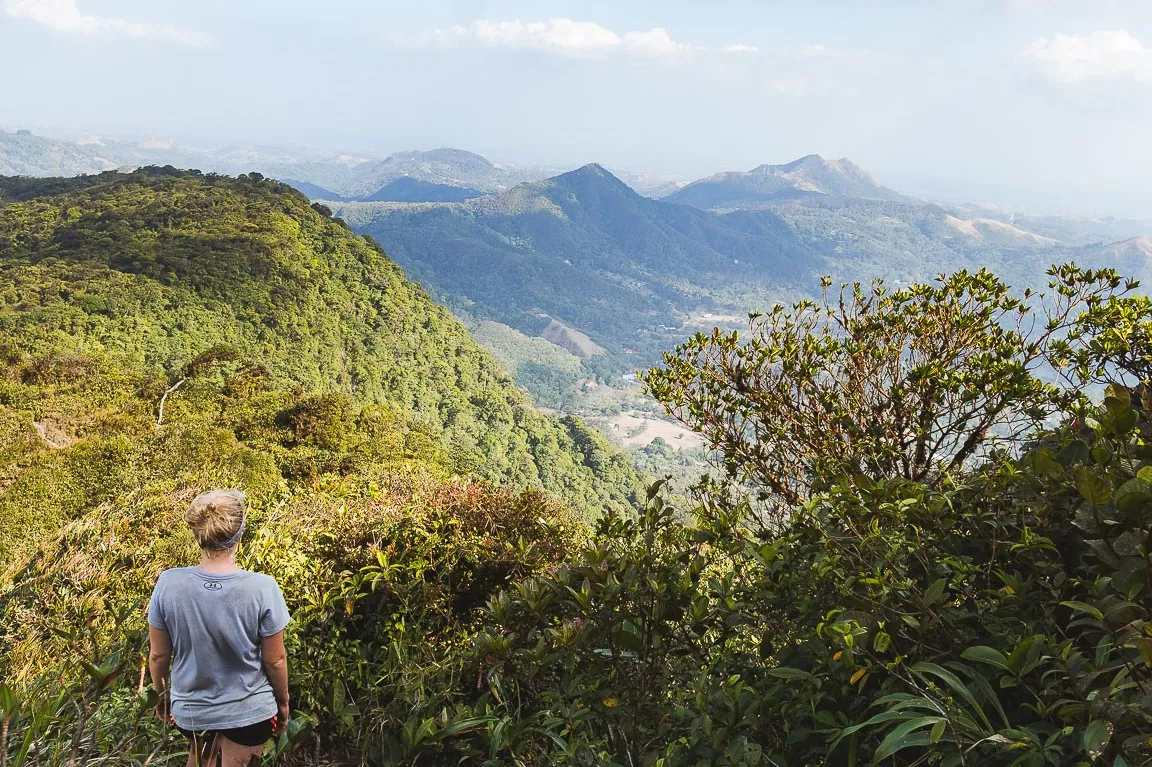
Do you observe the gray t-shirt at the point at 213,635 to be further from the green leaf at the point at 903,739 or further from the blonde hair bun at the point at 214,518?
the green leaf at the point at 903,739

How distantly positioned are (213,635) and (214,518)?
319mm

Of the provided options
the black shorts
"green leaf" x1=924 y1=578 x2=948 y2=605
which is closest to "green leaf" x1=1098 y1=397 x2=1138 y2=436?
"green leaf" x1=924 y1=578 x2=948 y2=605

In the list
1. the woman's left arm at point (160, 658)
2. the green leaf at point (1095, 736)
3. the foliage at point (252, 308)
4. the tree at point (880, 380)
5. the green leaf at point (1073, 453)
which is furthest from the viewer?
the foliage at point (252, 308)

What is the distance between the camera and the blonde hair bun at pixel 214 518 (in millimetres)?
1817

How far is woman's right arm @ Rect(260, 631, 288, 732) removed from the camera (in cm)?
183

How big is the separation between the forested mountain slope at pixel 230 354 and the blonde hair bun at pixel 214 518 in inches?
268

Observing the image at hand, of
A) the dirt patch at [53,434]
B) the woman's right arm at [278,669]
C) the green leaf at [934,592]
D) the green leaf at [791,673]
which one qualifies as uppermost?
the green leaf at [934,592]

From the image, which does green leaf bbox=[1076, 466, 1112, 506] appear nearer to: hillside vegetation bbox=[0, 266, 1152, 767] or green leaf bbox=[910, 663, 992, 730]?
hillside vegetation bbox=[0, 266, 1152, 767]

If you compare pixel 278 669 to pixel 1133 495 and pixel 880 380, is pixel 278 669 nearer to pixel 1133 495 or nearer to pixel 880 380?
pixel 1133 495

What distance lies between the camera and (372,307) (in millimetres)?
39844

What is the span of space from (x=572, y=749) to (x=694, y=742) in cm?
25

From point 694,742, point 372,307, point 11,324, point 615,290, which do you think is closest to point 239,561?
point 694,742

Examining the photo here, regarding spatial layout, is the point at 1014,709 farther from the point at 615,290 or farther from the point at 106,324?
the point at 615,290

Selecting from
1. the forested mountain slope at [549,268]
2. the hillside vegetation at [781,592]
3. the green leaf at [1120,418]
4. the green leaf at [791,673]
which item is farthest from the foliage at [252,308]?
the forested mountain slope at [549,268]
